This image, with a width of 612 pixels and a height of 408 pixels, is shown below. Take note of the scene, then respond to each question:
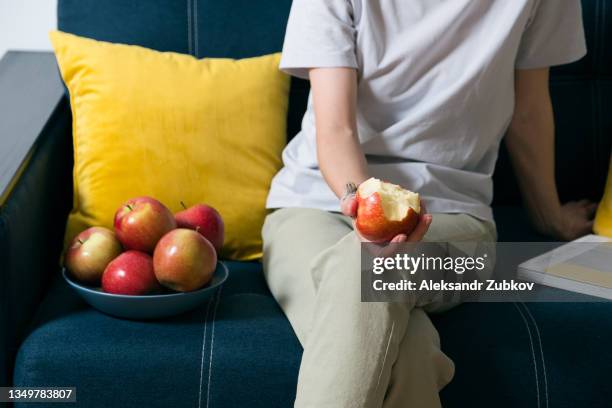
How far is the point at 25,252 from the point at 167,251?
270mm

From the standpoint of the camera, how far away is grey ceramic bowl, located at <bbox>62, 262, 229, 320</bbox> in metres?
1.28

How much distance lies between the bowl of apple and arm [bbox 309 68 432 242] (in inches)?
9.2

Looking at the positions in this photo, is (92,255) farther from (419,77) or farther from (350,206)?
(419,77)

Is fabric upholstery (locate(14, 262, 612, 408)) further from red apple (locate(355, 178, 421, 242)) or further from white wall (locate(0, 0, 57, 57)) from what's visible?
white wall (locate(0, 0, 57, 57))

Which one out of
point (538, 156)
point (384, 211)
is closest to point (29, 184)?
point (384, 211)

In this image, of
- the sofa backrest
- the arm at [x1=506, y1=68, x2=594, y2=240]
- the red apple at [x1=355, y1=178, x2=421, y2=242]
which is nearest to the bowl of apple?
the red apple at [x1=355, y1=178, x2=421, y2=242]

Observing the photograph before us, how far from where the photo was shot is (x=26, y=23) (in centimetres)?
201

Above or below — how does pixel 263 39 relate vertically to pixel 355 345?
above

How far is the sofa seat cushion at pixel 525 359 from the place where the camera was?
129cm

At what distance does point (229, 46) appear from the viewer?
175 centimetres

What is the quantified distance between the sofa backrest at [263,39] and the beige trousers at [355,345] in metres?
0.63

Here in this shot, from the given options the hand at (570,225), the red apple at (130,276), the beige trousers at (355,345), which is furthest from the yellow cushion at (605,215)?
the red apple at (130,276)

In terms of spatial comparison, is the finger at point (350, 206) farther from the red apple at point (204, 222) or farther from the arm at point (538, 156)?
the arm at point (538, 156)

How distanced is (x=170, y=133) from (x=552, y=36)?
0.76 m
